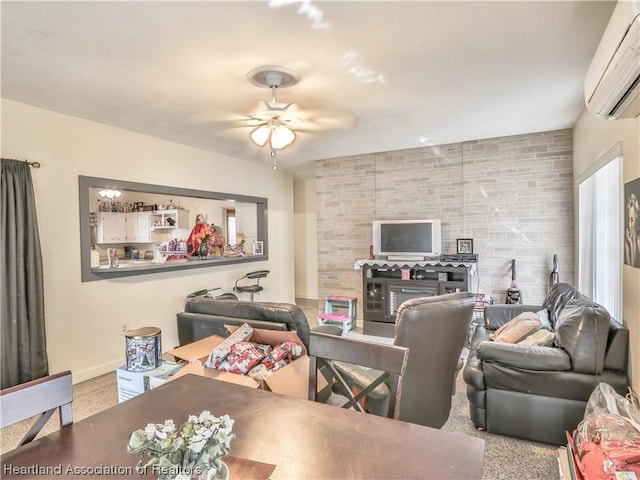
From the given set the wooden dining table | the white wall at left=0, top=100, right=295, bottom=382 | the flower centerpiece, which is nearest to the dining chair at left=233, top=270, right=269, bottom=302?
the white wall at left=0, top=100, right=295, bottom=382

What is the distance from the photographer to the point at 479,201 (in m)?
4.83

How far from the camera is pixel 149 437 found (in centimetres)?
75

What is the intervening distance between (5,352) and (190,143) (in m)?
2.86

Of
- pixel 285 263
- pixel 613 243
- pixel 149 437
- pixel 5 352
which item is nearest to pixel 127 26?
pixel 149 437

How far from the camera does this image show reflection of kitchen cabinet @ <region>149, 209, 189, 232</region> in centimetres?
675

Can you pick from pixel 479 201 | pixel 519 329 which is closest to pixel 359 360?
pixel 519 329

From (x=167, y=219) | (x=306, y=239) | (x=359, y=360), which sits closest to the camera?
(x=359, y=360)

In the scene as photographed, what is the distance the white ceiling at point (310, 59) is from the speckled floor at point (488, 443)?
2.55 m

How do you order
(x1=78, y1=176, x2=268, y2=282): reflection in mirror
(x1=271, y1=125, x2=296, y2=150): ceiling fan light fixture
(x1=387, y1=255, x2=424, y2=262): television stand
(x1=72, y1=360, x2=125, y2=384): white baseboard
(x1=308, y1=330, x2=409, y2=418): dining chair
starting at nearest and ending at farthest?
(x1=308, y1=330, x2=409, y2=418): dining chair → (x1=271, y1=125, x2=296, y2=150): ceiling fan light fixture → (x1=72, y1=360, x2=125, y2=384): white baseboard → (x1=78, y1=176, x2=268, y2=282): reflection in mirror → (x1=387, y1=255, x2=424, y2=262): television stand

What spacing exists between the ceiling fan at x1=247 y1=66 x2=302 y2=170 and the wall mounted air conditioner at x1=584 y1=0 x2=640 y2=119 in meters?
1.79

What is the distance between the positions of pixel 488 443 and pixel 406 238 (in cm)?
301

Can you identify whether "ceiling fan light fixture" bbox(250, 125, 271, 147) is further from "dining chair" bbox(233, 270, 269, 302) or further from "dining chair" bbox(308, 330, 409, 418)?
"dining chair" bbox(233, 270, 269, 302)

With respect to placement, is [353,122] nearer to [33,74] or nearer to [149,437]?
[33,74]

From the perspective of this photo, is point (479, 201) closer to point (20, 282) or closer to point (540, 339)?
point (540, 339)
